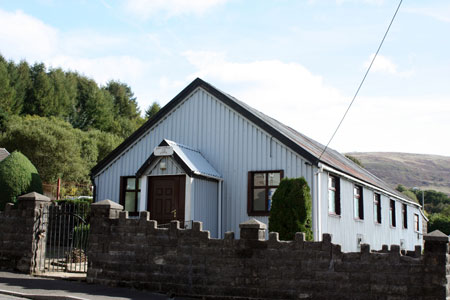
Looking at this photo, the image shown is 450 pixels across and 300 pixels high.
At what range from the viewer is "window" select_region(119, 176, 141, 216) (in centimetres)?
1923

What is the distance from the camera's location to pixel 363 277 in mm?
10102

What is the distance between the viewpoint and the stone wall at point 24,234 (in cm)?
1331

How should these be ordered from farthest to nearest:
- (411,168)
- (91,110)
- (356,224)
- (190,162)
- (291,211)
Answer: (411,168) → (91,110) → (356,224) → (190,162) → (291,211)

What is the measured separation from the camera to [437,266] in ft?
31.7

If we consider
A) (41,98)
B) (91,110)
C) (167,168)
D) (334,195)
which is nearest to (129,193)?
(167,168)

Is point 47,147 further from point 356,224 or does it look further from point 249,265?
point 249,265

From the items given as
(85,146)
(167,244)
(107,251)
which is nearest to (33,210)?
(107,251)

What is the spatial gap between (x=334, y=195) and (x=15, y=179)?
45.6 feet

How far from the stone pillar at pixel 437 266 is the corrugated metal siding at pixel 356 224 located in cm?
676

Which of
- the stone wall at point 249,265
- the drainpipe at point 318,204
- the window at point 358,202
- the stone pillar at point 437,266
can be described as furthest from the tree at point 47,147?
the stone pillar at point 437,266

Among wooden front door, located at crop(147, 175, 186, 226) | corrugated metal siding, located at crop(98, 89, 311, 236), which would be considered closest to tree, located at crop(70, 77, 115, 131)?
corrugated metal siding, located at crop(98, 89, 311, 236)

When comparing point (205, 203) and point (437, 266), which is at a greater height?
point (205, 203)

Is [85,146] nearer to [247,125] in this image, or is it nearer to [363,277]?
[247,125]

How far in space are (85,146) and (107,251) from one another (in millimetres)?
43879
